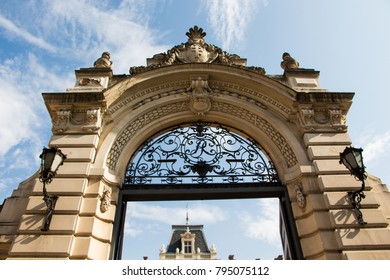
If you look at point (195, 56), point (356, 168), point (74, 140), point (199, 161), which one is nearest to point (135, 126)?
point (74, 140)

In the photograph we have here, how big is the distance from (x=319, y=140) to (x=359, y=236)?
2.73 m

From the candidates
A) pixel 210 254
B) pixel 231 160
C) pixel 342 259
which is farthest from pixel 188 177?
pixel 210 254

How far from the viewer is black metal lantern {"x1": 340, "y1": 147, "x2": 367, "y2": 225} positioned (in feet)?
20.3

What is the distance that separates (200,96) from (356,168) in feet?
16.7

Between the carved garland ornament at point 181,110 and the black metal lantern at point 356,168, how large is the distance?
5.38 feet

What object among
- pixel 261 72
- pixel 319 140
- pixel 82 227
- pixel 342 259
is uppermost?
pixel 261 72

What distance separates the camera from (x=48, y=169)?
592 cm

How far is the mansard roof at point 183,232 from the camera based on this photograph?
36938 mm

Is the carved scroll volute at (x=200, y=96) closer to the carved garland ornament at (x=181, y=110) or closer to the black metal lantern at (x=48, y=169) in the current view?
the carved garland ornament at (x=181, y=110)

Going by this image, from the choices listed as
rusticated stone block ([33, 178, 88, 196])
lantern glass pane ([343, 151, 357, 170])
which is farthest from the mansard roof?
lantern glass pane ([343, 151, 357, 170])

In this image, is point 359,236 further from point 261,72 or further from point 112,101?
point 112,101

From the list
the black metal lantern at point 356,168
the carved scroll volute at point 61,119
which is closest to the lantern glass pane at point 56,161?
the carved scroll volute at point 61,119

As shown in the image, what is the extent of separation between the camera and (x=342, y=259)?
588 centimetres
